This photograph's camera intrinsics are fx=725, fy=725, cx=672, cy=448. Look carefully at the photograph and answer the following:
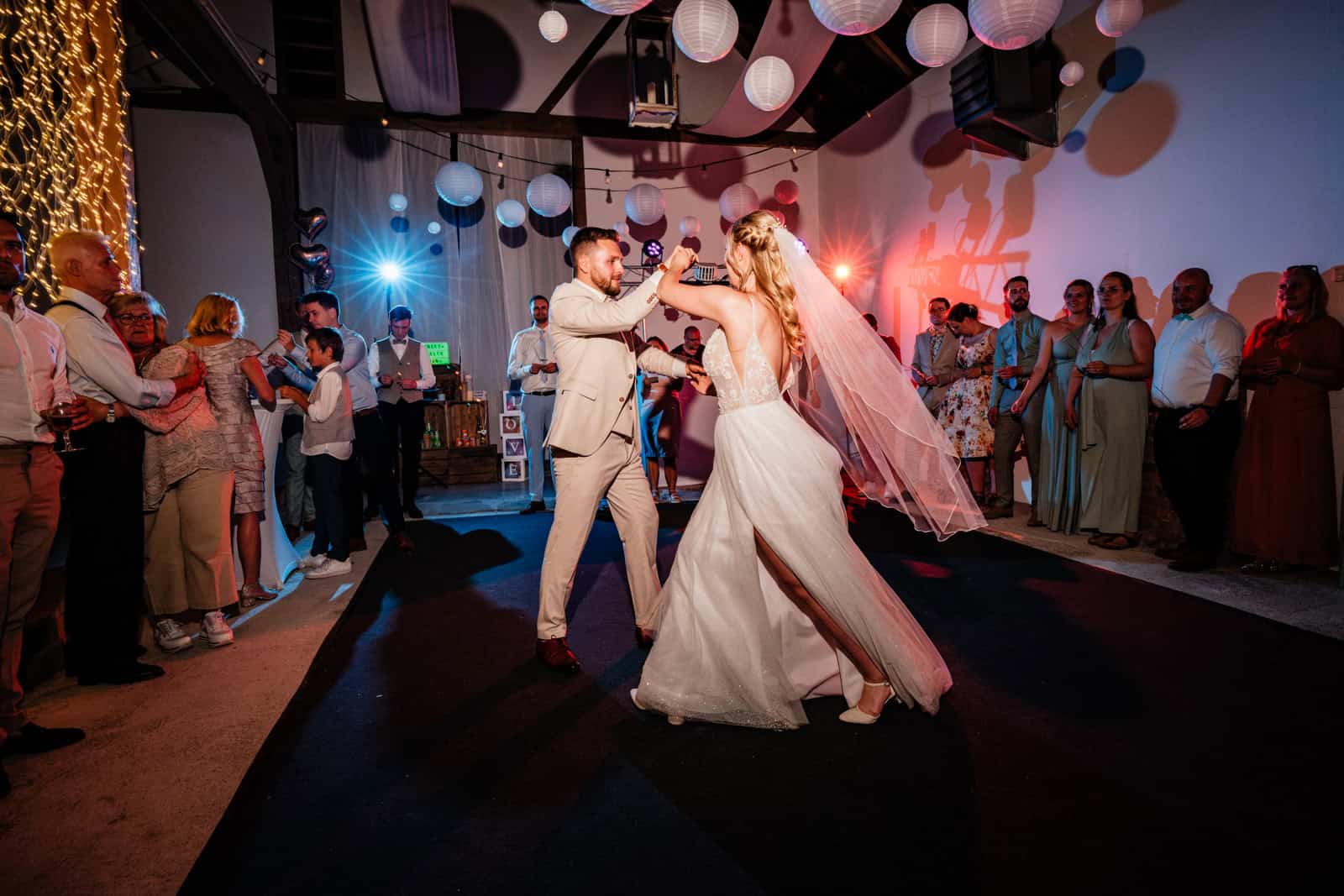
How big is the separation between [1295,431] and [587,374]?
383 cm

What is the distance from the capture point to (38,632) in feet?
9.29

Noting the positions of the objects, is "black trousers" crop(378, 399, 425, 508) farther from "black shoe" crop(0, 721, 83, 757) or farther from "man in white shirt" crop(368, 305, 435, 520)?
"black shoe" crop(0, 721, 83, 757)

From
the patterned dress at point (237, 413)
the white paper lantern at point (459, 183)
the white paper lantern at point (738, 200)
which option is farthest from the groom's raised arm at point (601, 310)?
the white paper lantern at point (738, 200)

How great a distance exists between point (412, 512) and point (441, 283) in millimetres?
3748

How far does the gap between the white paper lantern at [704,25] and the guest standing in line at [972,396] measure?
114 inches

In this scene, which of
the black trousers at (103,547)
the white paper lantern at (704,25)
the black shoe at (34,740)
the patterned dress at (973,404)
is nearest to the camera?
the black shoe at (34,740)

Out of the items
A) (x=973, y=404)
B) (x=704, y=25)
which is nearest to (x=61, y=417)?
(x=704, y=25)

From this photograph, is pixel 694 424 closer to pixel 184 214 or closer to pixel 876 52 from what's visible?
pixel 876 52

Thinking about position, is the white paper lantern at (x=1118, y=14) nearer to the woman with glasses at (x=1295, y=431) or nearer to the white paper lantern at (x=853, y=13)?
the white paper lantern at (x=853, y=13)

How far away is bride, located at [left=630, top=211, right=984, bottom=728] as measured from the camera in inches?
90.4

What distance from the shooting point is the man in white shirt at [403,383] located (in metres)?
6.16

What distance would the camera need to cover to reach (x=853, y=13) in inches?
172

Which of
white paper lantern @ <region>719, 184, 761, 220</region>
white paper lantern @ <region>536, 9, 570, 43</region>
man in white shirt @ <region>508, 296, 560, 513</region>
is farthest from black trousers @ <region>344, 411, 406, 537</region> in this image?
white paper lantern @ <region>719, 184, 761, 220</region>

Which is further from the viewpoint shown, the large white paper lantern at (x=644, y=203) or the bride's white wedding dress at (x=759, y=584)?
the large white paper lantern at (x=644, y=203)
